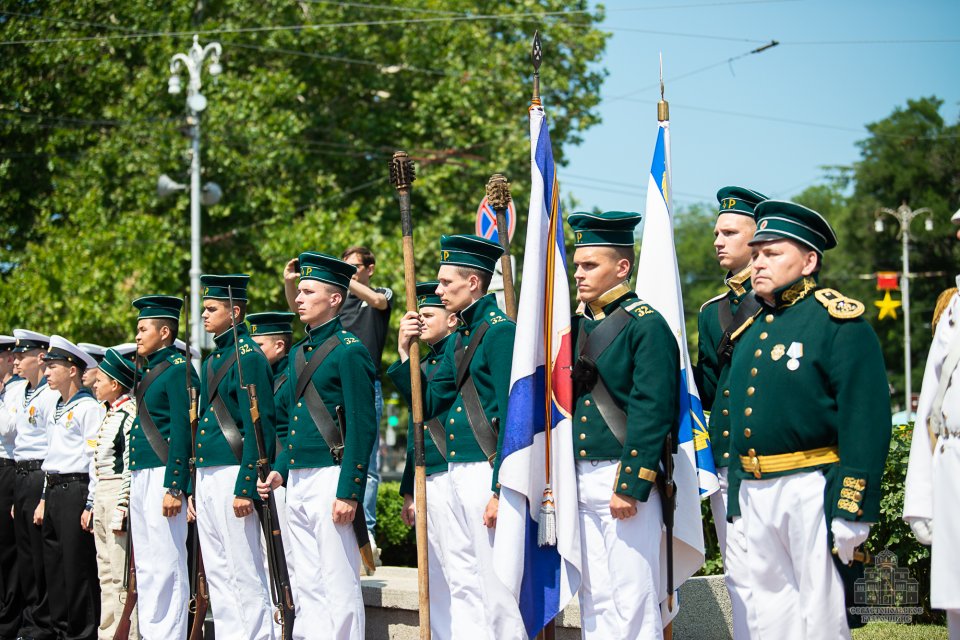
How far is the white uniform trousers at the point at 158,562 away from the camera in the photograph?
8.89m

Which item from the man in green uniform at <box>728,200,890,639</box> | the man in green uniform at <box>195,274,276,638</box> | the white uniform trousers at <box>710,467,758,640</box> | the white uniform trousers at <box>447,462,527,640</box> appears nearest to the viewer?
the man in green uniform at <box>728,200,890,639</box>

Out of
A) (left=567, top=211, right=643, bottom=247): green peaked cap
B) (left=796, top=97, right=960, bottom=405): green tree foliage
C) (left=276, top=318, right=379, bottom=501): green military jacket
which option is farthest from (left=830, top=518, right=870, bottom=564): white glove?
(left=796, top=97, right=960, bottom=405): green tree foliage

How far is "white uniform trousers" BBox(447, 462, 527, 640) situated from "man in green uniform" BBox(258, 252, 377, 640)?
64cm

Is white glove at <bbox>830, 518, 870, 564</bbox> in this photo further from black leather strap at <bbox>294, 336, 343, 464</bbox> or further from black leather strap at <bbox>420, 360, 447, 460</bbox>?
black leather strap at <bbox>294, 336, 343, 464</bbox>

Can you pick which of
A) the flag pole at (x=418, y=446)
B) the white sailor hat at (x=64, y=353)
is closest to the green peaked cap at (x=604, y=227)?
the flag pole at (x=418, y=446)

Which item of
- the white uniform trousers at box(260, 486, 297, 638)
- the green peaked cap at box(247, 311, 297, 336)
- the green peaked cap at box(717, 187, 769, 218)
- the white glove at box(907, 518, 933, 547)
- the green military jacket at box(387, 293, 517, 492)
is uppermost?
the green peaked cap at box(717, 187, 769, 218)

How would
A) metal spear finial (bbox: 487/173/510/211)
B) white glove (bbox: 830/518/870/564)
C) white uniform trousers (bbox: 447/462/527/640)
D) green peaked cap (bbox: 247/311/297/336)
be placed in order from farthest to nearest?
green peaked cap (bbox: 247/311/297/336), metal spear finial (bbox: 487/173/510/211), white uniform trousers (bbox: 447/462/527/640), white glove (bbox: 830/518/870/564)

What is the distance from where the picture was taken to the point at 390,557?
44.6 feet

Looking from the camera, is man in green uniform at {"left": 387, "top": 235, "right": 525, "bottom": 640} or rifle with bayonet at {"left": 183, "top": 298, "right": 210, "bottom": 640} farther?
rifle with bayonet at {"left": 183, "top": 298, "right": 210, "bottom": 640}

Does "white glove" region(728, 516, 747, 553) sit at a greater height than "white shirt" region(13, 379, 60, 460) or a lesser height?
lesser

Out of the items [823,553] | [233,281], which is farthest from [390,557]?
[823,553]

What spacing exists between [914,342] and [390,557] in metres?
37.0

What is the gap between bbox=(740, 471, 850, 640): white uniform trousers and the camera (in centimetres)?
523

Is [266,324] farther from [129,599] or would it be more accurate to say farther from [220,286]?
[129,599]
